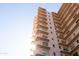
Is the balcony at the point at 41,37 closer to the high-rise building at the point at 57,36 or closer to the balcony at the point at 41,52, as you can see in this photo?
the high-rise building at the point at 57,36

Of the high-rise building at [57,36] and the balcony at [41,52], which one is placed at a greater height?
the high-rise building at [57,36]

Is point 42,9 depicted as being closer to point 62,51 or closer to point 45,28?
point 45,28

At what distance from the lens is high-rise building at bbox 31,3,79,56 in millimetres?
8109

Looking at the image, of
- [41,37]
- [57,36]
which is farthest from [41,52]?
[57,36]

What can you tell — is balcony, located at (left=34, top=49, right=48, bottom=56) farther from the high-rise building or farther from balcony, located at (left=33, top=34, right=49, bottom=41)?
balcony, located at (left=33, top=34, right=49, bottom=41)

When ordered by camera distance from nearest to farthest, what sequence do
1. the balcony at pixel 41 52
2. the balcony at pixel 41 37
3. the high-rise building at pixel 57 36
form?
the balcony at pixel 41 52, the high-rise building at pixel 57 36, the balcony at pixel 41 37

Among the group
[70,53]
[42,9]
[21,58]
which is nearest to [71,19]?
[70,53]

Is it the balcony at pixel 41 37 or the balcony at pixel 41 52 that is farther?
the balcony at pixel 41 37

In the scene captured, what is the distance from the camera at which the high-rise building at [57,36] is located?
811 cm

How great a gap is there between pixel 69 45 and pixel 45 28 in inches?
96.4

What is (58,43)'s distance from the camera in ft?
30.3

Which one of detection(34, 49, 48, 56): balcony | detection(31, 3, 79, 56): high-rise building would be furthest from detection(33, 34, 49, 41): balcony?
detection(34, 49, 48, 56): balcony

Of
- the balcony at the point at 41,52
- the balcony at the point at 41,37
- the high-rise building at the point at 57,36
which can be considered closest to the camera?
the balcony at the point at 41,52

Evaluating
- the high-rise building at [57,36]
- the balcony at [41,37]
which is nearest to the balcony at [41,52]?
the high-rise building at [57,36]
